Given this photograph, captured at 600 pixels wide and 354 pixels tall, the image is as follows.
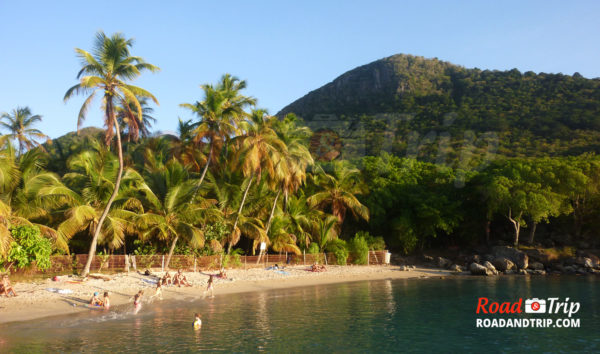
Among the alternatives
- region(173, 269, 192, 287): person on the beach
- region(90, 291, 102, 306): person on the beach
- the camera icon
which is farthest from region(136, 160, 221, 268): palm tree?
the camera icon

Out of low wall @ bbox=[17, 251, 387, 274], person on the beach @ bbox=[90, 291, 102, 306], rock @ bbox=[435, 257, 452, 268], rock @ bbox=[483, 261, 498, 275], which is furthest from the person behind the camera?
rock @ bbox=[435, 257, 452, 268]

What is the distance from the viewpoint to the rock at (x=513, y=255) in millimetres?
37844

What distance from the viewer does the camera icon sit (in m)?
19.5

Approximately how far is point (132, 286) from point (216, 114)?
12.3 metres

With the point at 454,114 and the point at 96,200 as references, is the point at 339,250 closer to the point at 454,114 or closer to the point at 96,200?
the point at 96,200

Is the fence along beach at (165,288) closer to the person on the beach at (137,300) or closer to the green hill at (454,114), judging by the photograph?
the person on the beach at (137,300)

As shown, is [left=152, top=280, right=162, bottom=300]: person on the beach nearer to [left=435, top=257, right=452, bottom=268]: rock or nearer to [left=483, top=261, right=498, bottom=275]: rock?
[left=483, top=261, right=498, bottom=275]: rock

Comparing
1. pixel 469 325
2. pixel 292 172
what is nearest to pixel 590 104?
pixel 292 172

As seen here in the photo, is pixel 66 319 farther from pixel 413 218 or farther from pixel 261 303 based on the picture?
pixel 413 218

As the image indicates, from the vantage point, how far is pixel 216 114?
94.2ft

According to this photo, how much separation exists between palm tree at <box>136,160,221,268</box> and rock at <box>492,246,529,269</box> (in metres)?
26.7

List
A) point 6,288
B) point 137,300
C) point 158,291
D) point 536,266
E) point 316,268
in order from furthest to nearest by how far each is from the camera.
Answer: point 536,266 < point 316,268 < point 158,291 < point 6,288 < point 137,300

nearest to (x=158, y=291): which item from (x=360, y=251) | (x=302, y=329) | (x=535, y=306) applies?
(x=302, y=329)

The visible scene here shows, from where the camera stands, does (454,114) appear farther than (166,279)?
Yes
